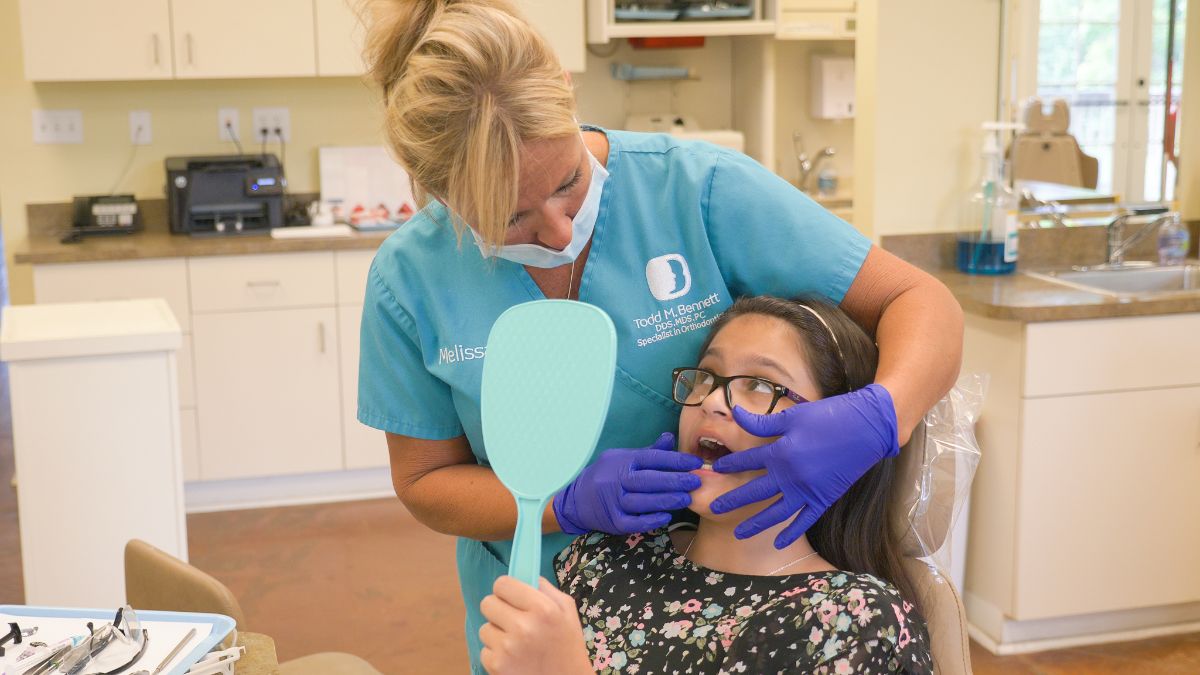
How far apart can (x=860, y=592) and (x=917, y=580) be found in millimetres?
137

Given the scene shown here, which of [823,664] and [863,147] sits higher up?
[863,147]

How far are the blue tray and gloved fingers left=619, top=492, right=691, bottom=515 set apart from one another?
43 cm

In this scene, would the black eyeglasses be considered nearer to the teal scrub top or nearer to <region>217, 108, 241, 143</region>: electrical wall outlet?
the teal scrub top

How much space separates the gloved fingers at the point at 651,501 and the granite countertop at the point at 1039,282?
1.57m

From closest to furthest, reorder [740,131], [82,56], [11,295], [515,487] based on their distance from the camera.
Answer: [515,487], [82,56], [11,295], [740,131]

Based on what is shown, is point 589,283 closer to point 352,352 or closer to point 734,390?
point 734,390

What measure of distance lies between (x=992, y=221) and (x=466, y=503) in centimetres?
208

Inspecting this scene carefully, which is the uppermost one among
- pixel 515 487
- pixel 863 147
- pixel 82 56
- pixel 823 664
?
pixel 82 56

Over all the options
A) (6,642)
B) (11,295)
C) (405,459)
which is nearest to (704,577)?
(405,459)

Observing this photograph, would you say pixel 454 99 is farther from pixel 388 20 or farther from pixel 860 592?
pixel 860 592

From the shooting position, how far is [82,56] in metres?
3.77

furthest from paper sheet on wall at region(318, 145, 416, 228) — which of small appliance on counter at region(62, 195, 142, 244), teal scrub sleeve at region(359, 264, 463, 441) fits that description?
teal scrub sleeve at region(359, 264, 463, 441)

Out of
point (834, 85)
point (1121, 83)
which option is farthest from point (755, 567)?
point (834, 85)

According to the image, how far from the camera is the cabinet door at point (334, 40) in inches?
154
